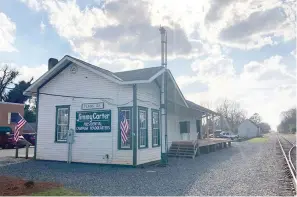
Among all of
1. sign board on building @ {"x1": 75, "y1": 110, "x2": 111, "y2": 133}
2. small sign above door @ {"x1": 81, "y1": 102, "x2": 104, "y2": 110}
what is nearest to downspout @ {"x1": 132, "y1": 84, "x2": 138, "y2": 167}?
sign board on building @ {"x1": 75, "y1": 110, "x2": 111, "y2": 133}

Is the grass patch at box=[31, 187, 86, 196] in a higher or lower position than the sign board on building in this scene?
lower

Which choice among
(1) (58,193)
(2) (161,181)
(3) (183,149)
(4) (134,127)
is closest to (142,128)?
(4) (134,127)

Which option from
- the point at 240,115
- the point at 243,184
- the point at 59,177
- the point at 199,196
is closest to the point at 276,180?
the point at 243,184

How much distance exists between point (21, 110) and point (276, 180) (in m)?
31.4

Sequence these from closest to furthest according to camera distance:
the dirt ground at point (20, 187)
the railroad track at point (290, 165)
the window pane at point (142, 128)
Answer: the dirt ground at point (20, 187) < the railroad track at point (290, 165) < the window pane at point (142, 128)

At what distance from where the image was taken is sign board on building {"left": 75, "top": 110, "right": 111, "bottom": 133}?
45.3 ft

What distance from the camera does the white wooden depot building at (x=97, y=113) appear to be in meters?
13.4

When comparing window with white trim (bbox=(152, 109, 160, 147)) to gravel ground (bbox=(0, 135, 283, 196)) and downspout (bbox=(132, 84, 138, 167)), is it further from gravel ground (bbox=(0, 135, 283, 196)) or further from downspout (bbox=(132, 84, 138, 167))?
gravel ground (bbox=(0, 135, 283, 196))

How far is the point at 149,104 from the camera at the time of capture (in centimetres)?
1497

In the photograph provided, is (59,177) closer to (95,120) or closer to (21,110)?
(95,120)

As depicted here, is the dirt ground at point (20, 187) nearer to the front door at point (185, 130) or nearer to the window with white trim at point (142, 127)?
the window with white trim at point (142, 127)

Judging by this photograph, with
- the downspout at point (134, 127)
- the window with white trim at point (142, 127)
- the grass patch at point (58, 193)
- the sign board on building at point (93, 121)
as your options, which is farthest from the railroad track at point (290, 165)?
the sign board on building at point (93, 121)

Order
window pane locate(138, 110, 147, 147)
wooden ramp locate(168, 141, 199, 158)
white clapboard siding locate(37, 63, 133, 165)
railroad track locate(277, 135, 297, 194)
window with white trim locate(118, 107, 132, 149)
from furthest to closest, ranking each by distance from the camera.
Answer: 1. wooden ramp locate(168, 141, 199, 158)
2. window pane locate(138, 110, 147, 147)
3. white clapboard siding locate(37, 63, 133, 165)
4. window with white trim locate(118, 107, 132, 149)
5. railroad track locate(277, 135, 297, 194)

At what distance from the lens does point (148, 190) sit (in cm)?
817
